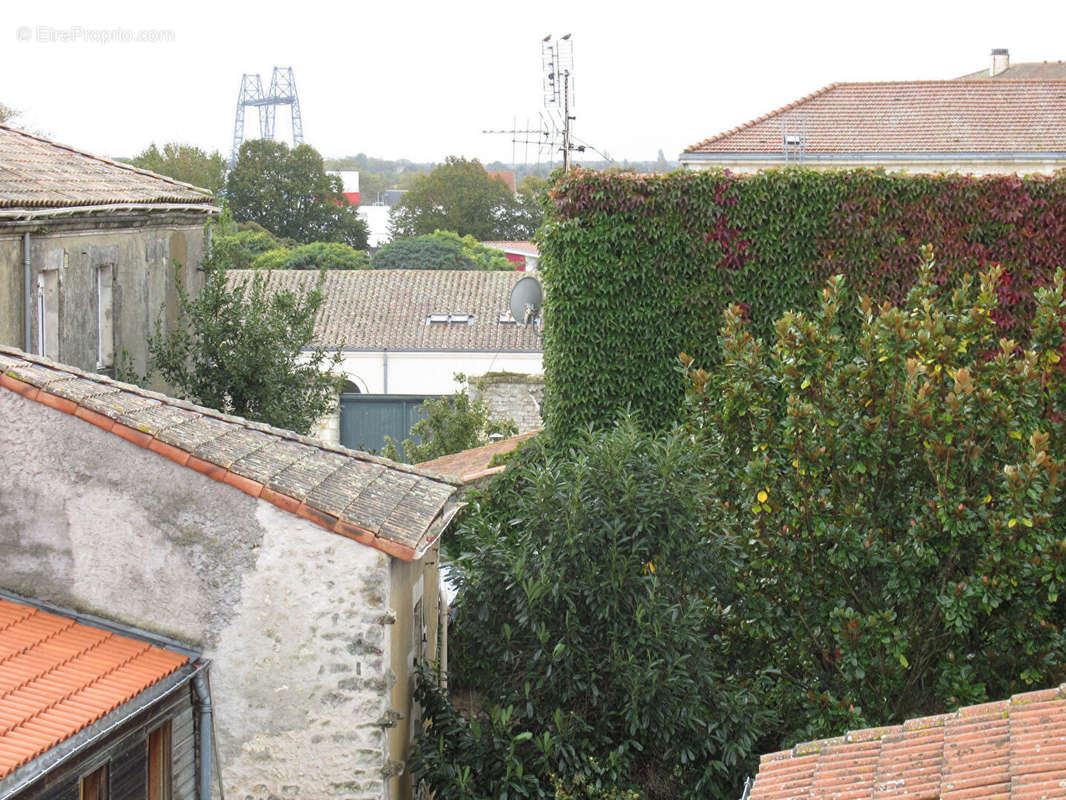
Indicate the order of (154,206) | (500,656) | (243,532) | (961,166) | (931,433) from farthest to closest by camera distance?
(961,166) → (154,206) → (500,656) → (931,433) → (243,532)

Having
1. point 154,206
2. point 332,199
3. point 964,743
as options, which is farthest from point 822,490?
point 332,199

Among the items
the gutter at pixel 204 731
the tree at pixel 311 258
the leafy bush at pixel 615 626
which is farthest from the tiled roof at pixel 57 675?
the tree at pixel 311 258

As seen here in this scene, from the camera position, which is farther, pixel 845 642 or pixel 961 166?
pixel 961 166

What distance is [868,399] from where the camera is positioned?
9.62 m

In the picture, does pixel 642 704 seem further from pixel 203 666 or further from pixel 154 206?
pixel 154 206

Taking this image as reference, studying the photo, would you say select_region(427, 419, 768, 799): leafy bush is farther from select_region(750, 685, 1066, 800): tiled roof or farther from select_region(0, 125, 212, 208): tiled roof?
select_region(0, 125, 212, 208): tiled roof

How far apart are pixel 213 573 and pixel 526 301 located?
12457 mm

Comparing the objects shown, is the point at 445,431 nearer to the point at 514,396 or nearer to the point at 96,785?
the point at 514,396

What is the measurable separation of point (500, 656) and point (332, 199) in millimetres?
78737

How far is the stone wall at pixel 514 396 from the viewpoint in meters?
29.7

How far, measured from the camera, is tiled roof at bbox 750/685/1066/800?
222 inches

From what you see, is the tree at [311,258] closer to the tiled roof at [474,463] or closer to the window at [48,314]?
the tiled roof at [474,463]

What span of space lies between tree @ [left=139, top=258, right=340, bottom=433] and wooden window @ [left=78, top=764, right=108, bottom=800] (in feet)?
29.2

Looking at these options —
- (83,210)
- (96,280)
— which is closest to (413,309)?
(96,280)
